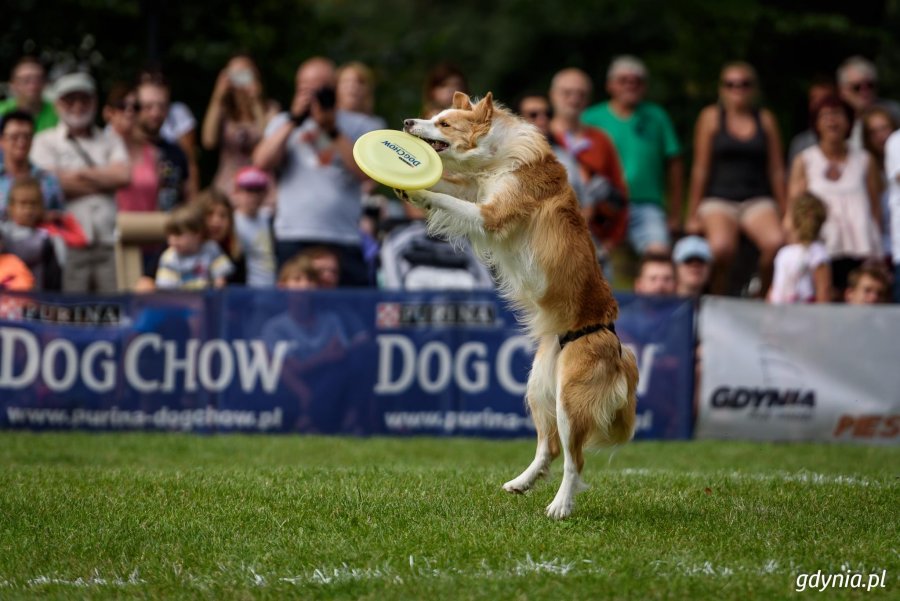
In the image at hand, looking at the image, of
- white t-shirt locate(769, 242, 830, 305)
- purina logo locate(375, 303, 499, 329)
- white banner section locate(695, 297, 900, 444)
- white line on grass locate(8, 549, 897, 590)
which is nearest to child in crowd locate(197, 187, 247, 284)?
purina logo locate(375, 303, 499, 329)

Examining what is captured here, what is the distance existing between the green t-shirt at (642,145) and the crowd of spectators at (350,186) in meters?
0.02

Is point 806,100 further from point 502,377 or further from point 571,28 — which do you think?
point 571,28

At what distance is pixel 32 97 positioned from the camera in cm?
1301

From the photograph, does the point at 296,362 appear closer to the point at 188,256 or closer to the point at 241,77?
the point at 188,256

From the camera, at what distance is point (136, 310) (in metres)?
11.3

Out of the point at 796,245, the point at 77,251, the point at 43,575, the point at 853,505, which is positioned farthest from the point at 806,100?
the point at 43,575

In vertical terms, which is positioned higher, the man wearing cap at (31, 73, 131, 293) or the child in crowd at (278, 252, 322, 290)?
the man wearing cap at (31, 73, 131, 293)

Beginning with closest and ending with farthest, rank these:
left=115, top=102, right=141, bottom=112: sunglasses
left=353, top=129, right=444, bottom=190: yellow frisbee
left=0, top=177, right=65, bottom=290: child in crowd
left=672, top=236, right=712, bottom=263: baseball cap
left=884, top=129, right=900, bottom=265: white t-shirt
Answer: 1. left=353, top=129, right=444, bottom=190: yellow frisbee
2. left=0, top=177, right=65, bottom=290: child in crowd
3. left=884, top=129, right=900, bottom=265: white t-shirt
4. left=672, top=236, right=712, bottom=263: baseball cap
5. left=115, top=102, right=141, bottom=112: sunglasses

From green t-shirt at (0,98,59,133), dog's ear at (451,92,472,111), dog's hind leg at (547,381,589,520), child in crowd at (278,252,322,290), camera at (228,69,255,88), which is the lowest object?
dog's hind leg at (547,381,589,520)

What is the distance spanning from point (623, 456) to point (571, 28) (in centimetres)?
1845

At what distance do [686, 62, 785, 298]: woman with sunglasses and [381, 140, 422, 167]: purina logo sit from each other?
261 inches

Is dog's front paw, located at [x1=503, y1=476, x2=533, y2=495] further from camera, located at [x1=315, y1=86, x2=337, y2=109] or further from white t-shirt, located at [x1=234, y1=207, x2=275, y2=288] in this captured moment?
white t-shirt, located at [x1=234, y1=207, x2=275, y2=288]

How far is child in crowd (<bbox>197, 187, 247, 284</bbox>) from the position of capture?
474 inches

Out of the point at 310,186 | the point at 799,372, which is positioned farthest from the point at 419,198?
the point at 799,372
